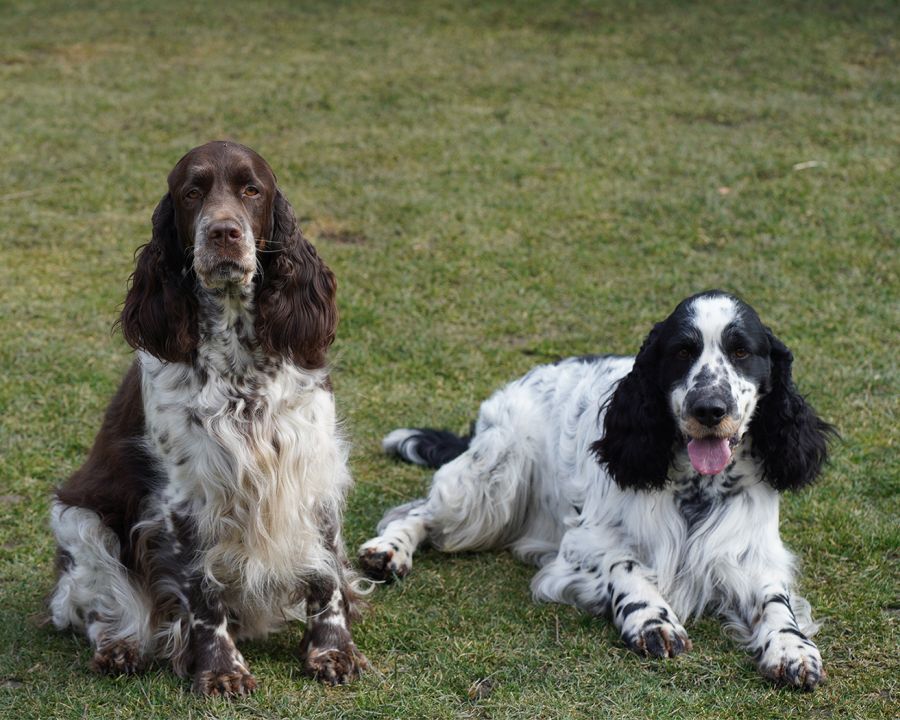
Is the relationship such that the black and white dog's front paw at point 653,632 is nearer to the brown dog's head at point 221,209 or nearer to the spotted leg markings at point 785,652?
the spotted leg markings at point 785,652

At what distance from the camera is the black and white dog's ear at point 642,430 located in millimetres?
4973

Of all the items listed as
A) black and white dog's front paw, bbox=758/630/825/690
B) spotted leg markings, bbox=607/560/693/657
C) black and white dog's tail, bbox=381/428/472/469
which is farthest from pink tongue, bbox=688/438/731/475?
black and white dog's tail, bbox=381/428/472/469

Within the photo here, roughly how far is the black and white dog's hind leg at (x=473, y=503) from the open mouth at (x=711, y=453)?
119 centimetres

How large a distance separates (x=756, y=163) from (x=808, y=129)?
48.7 inches

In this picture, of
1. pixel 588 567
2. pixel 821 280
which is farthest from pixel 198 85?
pixel 588 567

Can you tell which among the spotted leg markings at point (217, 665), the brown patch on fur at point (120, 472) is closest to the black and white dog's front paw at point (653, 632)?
the spotted leg markings at point (217, 665)

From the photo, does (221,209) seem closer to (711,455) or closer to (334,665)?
(334,665)

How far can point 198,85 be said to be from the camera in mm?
13906

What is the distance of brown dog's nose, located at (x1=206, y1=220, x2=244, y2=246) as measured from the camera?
13.4 ft

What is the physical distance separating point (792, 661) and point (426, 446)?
246cm

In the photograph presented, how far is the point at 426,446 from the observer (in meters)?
6.50

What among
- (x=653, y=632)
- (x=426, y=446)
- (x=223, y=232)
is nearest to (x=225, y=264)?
(x=223, y=232)

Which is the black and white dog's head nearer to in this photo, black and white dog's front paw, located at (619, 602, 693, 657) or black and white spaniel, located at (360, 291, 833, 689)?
black and white spaniel, located at (360, 291, 833, 689)

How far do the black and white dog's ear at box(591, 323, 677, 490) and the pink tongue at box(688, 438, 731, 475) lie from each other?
174 millimetres
